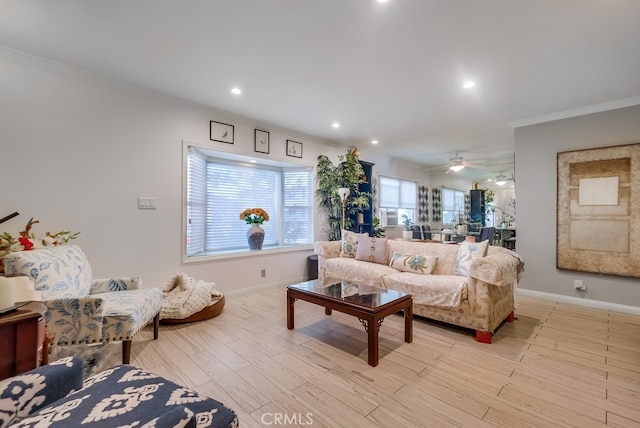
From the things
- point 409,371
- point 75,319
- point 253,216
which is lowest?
point 409,371

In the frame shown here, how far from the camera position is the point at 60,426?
888 mm

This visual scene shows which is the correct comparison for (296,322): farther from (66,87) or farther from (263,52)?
(66,87)

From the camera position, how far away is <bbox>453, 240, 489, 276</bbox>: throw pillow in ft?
9.62

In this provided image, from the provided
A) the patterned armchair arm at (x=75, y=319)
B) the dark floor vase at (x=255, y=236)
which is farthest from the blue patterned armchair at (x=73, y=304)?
the dark floor vase at (x=255, y=236)

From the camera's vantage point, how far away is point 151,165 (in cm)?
325

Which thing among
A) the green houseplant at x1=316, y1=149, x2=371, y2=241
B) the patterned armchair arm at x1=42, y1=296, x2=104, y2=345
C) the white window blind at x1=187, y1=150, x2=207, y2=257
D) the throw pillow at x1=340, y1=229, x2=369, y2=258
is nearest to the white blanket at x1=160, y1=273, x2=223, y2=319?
the white window blind at x1=187, y1=150, x2=207, y2=257

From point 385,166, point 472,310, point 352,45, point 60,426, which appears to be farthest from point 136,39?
point 385,166

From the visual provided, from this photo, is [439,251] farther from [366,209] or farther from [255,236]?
[255,236]

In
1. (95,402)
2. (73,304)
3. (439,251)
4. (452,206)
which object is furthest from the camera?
(452,206)

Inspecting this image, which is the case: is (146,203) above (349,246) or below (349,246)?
above

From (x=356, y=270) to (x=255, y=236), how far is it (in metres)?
1.70

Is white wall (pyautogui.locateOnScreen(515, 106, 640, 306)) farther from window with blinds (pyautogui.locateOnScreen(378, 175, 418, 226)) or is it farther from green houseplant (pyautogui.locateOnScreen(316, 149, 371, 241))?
window with blinds (pyautogui.locateOnScreen(378, 175, 418, 226))

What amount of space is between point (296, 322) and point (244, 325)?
1.80 feet

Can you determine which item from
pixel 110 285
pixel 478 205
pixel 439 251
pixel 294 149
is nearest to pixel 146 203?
pixel 110 285
